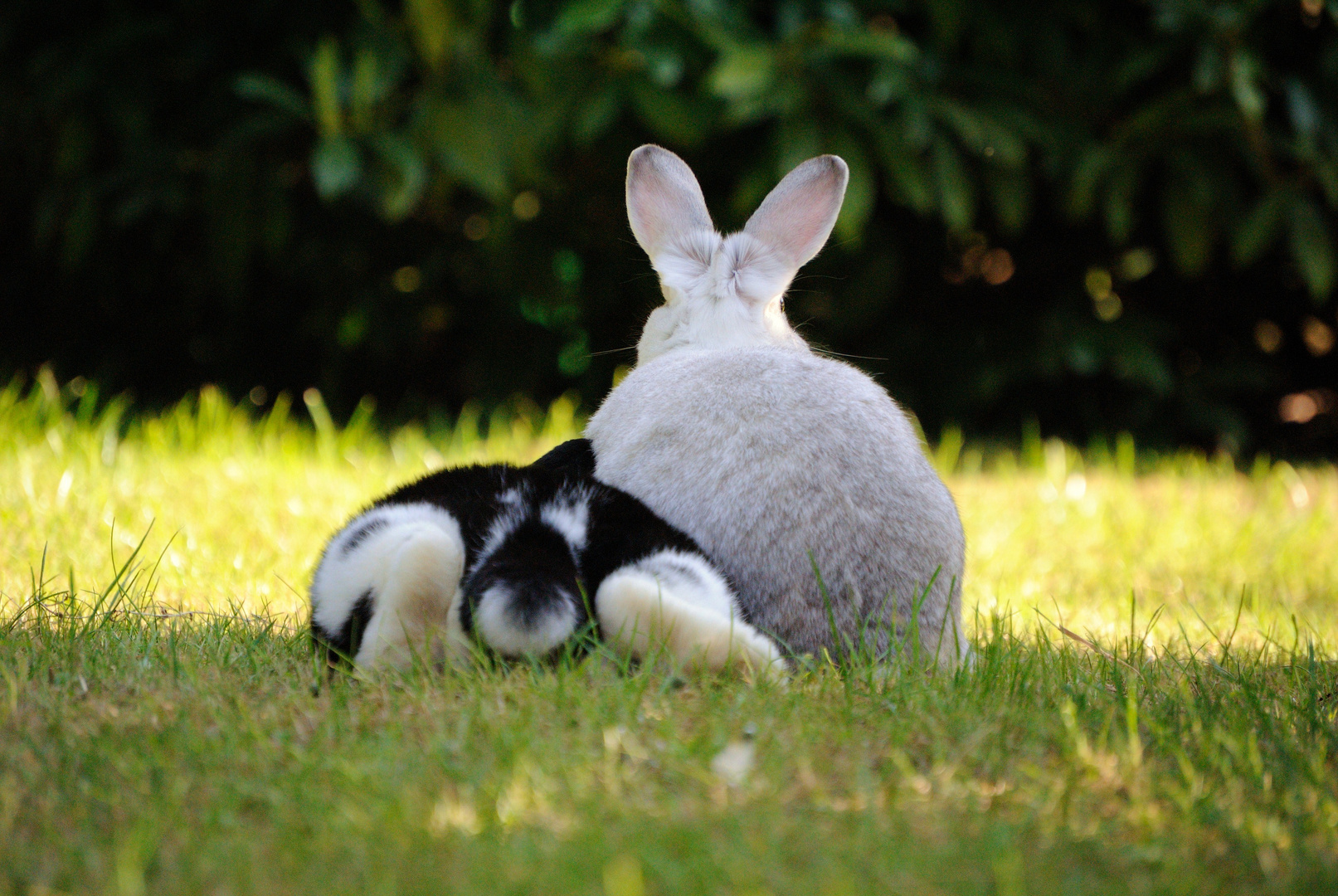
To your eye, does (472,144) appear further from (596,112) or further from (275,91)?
(275,91)

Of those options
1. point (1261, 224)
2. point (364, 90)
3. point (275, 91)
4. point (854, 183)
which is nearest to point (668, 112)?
point (854, 183)

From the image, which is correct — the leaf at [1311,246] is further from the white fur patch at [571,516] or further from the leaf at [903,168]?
the white fur patch at [571,516]

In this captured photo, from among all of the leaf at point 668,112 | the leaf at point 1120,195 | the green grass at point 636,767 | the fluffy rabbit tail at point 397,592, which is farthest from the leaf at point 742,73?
the fluffy rabbit tail at point 397,592

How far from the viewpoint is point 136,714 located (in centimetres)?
191

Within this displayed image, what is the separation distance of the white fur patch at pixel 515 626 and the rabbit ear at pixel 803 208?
57.3 inches

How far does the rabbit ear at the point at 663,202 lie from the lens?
323 cm

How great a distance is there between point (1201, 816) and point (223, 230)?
499 cm

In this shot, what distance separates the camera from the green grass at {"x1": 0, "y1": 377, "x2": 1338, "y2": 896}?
1481mm

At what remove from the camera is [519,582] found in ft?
6.77

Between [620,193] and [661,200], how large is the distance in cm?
317

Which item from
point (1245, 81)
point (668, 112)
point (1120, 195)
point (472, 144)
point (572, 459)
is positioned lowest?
point (572, 459)

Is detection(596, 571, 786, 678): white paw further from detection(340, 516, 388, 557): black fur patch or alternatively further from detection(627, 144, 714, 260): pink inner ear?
detection(627, 144, 714, 260): pink inner ear

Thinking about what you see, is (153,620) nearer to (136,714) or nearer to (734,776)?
(136,714)

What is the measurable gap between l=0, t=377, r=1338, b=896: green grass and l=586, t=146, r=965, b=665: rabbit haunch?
7.0 inches
